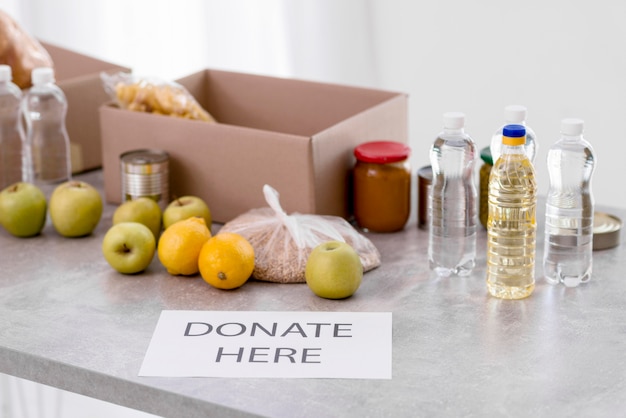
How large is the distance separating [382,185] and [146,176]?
43cm

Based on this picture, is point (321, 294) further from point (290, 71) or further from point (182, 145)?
point (290, 71)

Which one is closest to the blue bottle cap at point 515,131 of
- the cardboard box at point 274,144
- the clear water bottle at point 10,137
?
the cardboard box at point 274,144

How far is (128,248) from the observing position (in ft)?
5.19

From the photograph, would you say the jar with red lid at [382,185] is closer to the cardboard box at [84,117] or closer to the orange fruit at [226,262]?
the orange fruit at [226,262]

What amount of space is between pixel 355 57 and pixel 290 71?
0.84 ft

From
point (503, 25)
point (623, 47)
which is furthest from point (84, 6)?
point (623, 47)

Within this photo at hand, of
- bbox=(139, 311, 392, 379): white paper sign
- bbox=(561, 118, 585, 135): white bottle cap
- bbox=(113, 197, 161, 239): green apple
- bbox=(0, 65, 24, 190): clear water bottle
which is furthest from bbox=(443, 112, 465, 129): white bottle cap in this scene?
bbox=(0, 65, 24, 190): clear water bottle

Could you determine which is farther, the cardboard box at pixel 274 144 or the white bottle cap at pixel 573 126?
the cardboard box at pixel 274 144

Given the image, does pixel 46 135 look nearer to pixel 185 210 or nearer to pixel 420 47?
pixel 185 210

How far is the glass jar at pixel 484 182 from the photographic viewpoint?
65.3 inches

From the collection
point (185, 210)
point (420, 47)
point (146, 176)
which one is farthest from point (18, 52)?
point (420, 47)

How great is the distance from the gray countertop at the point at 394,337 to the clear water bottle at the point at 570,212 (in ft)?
0.11

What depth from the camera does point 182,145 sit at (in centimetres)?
180

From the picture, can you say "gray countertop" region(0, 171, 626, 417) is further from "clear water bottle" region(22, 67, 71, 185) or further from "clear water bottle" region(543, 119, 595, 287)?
"clear water bottle" region(22, 67, 71, 185)
